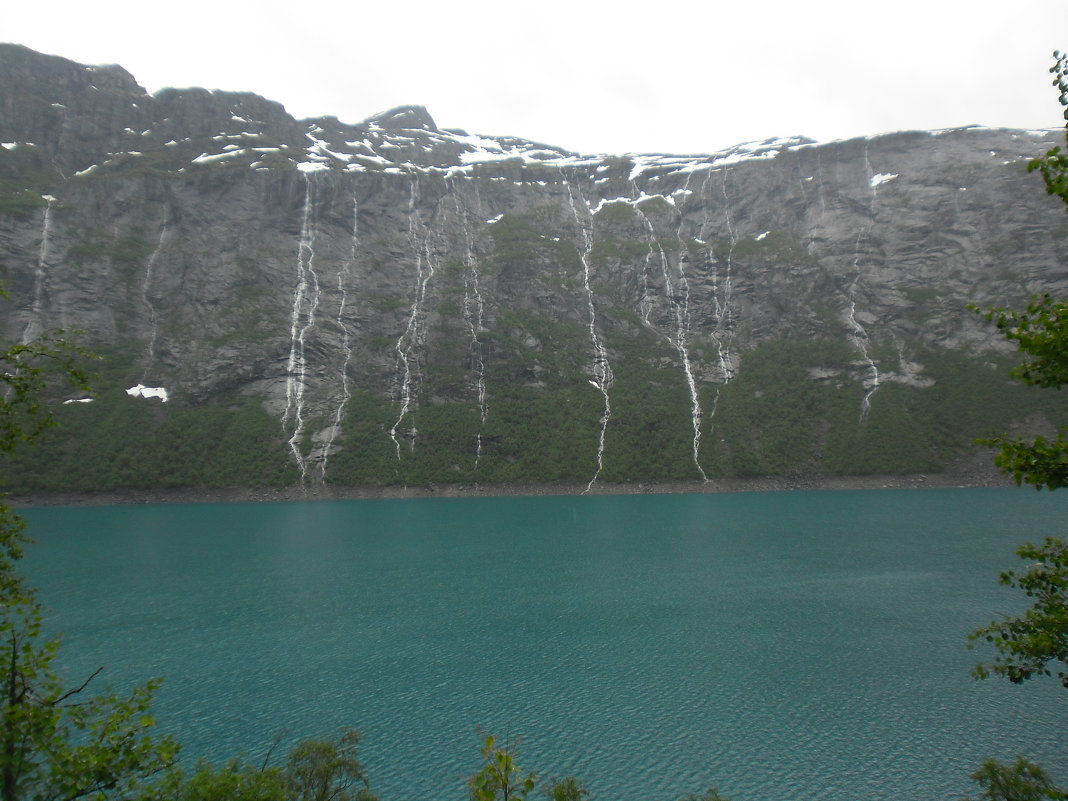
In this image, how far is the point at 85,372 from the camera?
20.6 ft

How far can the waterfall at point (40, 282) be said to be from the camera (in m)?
91.0

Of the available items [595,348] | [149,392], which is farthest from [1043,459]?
[149,392]

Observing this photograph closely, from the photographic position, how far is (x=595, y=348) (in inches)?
4230

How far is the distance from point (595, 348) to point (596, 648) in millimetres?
84575

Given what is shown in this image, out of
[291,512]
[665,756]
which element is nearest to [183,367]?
[291,512]

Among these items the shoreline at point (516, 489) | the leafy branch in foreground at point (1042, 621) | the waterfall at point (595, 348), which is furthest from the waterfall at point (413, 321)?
the leafy branch in foreground at point (1042, 621)

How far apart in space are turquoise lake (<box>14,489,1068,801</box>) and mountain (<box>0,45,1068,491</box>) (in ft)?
114

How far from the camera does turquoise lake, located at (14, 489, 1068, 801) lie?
17297 millimetres

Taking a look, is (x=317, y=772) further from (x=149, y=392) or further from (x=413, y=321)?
(x=413, y=321)

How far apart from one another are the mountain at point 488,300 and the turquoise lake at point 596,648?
34817mm

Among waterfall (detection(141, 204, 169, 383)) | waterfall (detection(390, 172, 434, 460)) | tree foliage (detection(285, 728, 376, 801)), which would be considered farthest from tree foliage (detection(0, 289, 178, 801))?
waterfall (detection(141, 204, 169, 383))

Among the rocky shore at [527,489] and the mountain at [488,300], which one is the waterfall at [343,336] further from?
the rocky shore at [527,489]

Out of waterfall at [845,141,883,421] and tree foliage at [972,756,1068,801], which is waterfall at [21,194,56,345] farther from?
waterfall at [845,141,883,421]

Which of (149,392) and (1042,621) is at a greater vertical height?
(149,392)
